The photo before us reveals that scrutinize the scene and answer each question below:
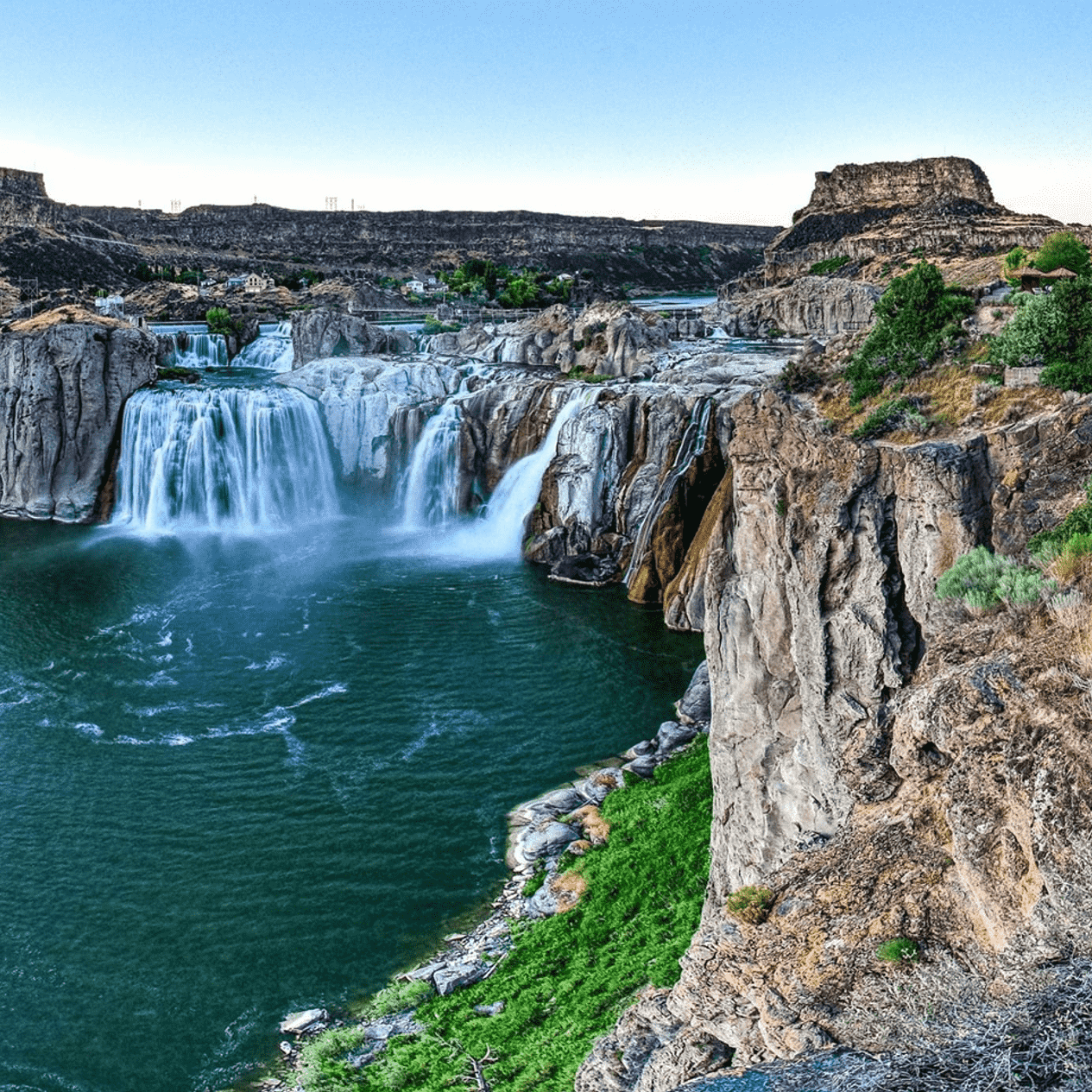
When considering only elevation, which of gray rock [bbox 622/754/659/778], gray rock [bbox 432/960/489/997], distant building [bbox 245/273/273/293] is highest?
distant building [bbox 245/273/273/293]

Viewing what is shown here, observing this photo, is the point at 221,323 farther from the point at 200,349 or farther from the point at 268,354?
the point at 268,354

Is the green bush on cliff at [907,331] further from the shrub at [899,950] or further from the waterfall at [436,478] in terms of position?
the waterfall at [436,478]

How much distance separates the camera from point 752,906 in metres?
9.44

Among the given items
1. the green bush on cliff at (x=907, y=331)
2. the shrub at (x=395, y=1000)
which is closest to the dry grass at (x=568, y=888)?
the shrub at (x=395, y=1000)

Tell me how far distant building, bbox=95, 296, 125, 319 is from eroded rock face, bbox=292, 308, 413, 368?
14771mm

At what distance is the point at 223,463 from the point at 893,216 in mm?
86801

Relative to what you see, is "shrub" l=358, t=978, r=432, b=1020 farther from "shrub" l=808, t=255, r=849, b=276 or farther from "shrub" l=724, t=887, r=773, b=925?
"shrub" l=808, t=255, r=849, b=276

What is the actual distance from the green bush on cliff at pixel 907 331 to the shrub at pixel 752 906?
9.49 metres

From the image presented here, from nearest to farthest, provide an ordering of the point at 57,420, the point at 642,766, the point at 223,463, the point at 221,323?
the point at 642,766, the point at 223,463, the point at 57,420, the point at 221,323

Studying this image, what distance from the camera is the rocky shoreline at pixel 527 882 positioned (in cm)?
1684

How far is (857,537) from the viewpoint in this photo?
1412cm

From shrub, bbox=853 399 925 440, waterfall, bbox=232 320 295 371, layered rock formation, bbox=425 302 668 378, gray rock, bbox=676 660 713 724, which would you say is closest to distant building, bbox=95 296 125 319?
waterfall, bbox=232 320 295 371

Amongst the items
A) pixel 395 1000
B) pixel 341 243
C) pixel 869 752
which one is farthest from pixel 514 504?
pixel 341 243

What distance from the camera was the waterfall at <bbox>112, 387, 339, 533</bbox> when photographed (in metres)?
49.6
